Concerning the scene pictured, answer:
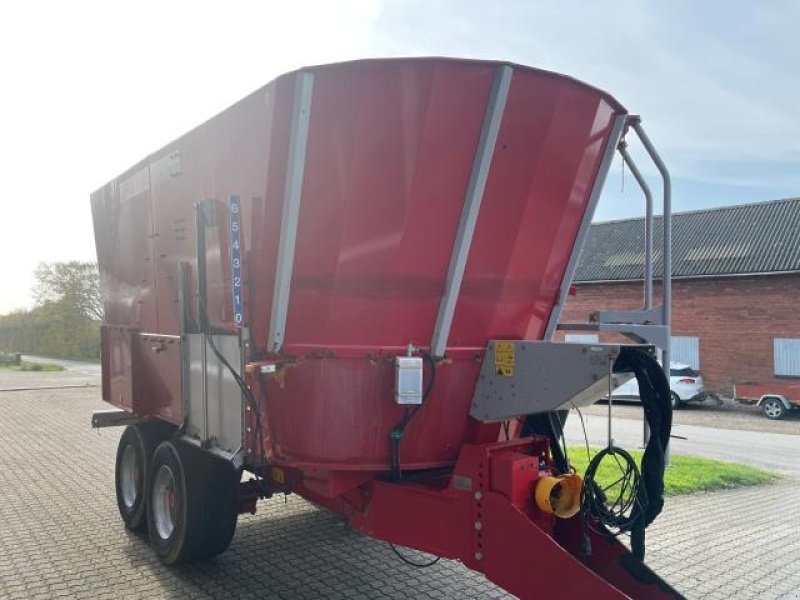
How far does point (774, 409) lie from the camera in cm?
1892

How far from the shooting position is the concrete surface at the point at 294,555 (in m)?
4.91

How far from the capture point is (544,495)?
3490 mm

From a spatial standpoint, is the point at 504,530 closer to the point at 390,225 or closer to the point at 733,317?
the point at 390,225

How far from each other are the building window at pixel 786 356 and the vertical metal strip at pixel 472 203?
834 inches

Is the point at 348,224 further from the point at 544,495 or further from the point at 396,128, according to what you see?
the point at 544,495

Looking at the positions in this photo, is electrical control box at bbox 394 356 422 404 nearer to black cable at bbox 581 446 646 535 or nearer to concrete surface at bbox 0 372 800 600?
black cable at bbox 581 446 646 535

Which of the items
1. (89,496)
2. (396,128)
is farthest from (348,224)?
(89,496)

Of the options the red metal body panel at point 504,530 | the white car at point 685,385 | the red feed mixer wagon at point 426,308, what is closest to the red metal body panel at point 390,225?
the red feed mixer wagon at point 426,308

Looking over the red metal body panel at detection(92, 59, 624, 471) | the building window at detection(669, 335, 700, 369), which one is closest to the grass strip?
the red metal body panel at detection(92, 59, 624, 471)

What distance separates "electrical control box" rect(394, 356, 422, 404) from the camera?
3.52 m

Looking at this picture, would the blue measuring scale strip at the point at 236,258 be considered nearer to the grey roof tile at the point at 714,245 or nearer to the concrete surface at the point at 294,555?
the concrete surface at the point at 294,555

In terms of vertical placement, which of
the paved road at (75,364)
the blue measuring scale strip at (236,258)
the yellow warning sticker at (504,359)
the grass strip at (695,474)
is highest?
the blue measuring scale strip at (236,258)

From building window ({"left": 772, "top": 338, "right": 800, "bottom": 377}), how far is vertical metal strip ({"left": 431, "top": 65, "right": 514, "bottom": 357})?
21.2m

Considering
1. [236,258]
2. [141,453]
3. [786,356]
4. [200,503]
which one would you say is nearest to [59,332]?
[786,356]
